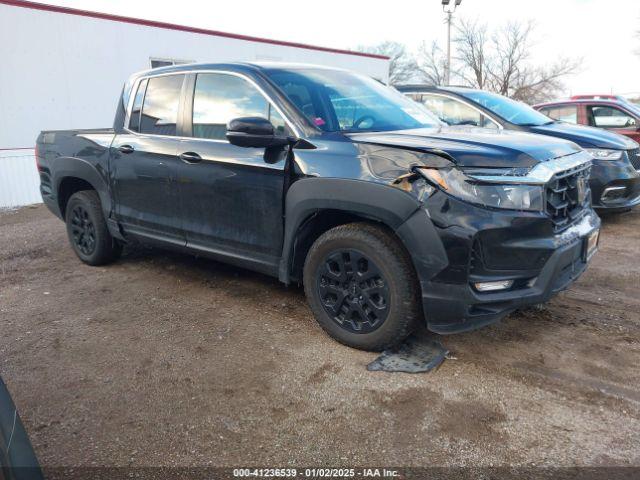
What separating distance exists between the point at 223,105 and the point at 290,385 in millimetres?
2102

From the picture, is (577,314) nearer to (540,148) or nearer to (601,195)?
(540,148)

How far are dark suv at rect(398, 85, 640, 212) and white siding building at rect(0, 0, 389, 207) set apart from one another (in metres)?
5.12

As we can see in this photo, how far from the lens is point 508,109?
695 cm

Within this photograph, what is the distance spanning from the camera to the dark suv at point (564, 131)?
621cm

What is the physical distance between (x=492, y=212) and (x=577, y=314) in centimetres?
159

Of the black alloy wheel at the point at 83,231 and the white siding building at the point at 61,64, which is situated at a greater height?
the white siding building at the point at 61,64

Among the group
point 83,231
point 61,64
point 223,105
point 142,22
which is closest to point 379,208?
point 223,105

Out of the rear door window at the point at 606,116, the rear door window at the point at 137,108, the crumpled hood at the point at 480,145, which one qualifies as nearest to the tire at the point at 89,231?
the rear door window at the point at 137,108

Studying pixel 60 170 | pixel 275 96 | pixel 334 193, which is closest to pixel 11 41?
pixel 60 170

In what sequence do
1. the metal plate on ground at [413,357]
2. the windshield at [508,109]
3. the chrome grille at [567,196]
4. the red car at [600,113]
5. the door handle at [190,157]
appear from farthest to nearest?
the red car at [600,113], the windshield at [508,109], the door handle at [190,157], the metal plate on ground at [413,357], the chrome grille at [567,196]

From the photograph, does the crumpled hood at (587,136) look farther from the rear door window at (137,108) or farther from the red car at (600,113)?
the rear door window at (137,108)

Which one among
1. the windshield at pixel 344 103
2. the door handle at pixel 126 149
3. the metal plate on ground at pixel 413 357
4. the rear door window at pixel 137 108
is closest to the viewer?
the metal plate on ground at pixel 413 357

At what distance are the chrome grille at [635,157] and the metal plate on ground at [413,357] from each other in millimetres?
4621

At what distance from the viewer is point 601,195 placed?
6.27 m
